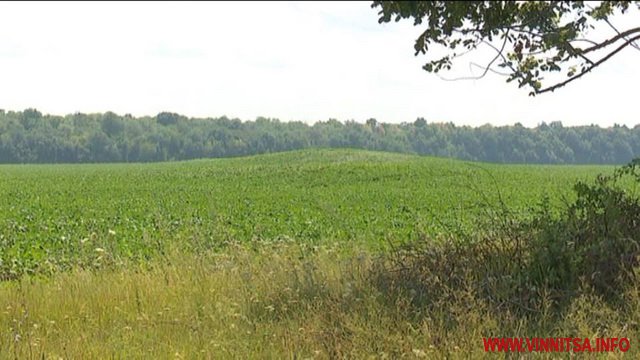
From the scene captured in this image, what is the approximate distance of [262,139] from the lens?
15962cm

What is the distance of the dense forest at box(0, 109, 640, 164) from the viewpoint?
13738cm

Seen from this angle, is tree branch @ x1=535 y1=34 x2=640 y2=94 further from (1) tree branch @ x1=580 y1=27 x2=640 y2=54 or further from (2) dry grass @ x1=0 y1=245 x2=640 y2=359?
(2) dry grass @ x1=0 y1=245 x2=640 y2=359

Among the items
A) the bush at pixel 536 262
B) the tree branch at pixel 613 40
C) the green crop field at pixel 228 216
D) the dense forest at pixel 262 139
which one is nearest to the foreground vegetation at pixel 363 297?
the bush at pixel 536 262

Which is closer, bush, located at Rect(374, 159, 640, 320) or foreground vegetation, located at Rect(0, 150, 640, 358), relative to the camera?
foreground vegetation, located at Rect(0, 150, 640, 358)

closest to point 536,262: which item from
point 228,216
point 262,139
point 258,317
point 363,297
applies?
point 363,297

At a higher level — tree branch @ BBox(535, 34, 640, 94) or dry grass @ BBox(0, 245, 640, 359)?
tree branch @ BBox(535, 34, 640, 94)

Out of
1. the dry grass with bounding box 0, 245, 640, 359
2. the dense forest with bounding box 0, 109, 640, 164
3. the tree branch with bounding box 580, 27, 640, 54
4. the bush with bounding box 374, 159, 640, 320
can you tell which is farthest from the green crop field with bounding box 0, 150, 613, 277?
the dense forest with bounding box 0, 109, 640, 164

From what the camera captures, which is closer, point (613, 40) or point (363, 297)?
point (363, 297)

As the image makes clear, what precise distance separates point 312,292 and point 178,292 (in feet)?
5.02

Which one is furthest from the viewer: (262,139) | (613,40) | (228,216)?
(262,139)

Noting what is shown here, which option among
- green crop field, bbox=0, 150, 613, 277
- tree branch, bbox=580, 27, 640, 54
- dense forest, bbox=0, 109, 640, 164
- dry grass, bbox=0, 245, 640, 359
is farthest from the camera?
dense forest, bbox=0, 109, 640, 164

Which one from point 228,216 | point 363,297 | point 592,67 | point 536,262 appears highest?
point 592,67

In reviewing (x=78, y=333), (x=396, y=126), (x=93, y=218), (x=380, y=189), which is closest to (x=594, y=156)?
(x=396, y=126)

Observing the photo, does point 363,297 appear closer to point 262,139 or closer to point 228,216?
point 228,216
